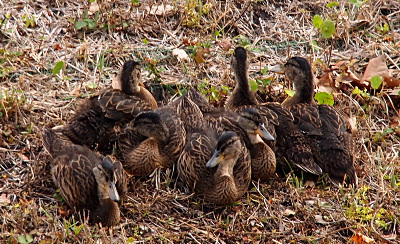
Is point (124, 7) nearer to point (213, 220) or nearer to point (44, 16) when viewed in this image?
point (44, 16)

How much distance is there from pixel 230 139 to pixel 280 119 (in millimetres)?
1053

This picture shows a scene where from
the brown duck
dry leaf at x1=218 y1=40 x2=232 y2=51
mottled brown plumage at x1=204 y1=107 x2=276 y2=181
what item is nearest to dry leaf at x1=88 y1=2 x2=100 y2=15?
dry leaf at x1=218 y1=40 x2=232 y2=51

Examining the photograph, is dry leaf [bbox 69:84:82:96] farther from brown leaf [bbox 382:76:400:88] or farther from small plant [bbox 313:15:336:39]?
brown leaf [bbox 382:76:400:88]

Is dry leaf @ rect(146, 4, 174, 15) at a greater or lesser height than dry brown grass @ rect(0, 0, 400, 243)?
greater

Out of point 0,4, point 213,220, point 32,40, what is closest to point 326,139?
point 213,220

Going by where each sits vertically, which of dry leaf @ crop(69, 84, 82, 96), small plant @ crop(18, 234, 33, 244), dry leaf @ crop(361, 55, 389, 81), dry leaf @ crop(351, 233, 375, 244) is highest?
dry leaf @ crop(361, 55, 389, 81)

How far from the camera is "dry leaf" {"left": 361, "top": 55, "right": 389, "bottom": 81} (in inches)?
310

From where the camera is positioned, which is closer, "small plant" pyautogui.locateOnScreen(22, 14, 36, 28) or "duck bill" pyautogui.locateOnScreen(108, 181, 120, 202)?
"duck bill" pyautogui.locateOnScreen(108, 181, 120, 202)

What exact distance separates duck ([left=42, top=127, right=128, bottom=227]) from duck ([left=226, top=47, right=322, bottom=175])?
1.69 m

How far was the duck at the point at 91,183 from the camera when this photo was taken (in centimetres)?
566

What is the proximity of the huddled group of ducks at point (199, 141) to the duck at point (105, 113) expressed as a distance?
0.04 ft

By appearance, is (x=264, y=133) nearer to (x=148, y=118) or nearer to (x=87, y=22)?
(x=148, y=118)

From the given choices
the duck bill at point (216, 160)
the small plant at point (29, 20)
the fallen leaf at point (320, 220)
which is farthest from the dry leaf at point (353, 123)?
the small plant at point (29, 20)

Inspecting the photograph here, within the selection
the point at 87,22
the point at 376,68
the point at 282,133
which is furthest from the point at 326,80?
the point at 87,22
